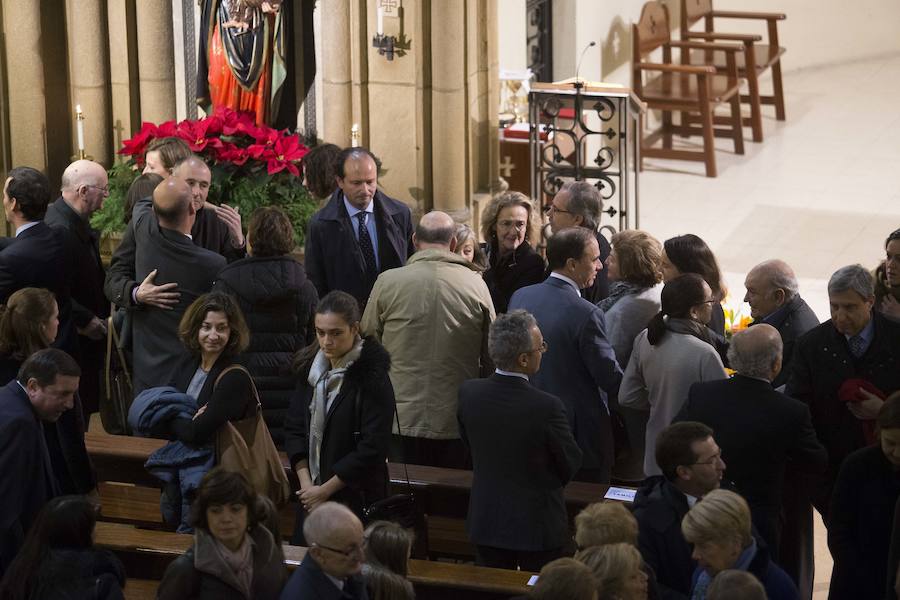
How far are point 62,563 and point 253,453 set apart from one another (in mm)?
1066

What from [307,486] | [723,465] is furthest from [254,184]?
[723,465]

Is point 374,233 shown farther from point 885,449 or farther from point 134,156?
point 885,449

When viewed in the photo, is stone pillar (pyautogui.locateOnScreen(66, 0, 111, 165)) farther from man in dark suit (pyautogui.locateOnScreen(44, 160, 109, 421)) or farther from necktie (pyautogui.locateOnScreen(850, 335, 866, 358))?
necktie (pyautogui.locateOnScreen(850, 335, 866, 358))

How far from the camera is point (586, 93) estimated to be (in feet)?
33.8

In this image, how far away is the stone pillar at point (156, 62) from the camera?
9812mm

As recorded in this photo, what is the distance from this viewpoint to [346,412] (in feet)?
19.1

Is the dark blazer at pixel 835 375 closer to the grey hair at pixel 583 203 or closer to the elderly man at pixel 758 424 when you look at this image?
the elderly man at pixel 758 424

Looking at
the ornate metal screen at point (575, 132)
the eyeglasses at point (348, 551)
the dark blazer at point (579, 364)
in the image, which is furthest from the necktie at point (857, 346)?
the ornate metal screen at point (575, 132)

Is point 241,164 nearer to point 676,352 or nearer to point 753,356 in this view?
point 676,352

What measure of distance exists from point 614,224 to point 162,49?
3981 millimetres

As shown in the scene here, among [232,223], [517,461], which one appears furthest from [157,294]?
[517,461]

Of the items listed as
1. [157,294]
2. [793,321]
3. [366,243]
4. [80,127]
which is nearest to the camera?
[793,321]

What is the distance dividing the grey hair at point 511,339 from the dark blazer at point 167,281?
157 centimetres

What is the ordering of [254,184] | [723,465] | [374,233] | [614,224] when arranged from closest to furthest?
[723,465], [374,233], [254,184], [614,224]
